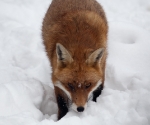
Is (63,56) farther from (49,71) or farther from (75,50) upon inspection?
(49,71)

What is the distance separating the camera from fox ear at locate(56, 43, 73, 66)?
3889 millimetres

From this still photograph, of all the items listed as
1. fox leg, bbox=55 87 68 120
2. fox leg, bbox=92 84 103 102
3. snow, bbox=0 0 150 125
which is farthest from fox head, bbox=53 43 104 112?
fox leg, bbox=92 84 103 102

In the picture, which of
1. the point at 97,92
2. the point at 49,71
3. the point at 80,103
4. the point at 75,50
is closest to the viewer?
the point at 80,103

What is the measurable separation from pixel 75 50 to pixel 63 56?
0.29m

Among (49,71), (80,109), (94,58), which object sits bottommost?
(49,71)

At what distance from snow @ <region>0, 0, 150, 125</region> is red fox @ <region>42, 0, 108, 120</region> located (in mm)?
342

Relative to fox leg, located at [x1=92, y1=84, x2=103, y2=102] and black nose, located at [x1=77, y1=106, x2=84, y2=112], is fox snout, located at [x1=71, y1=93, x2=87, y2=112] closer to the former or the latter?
black nose, located at [x1=77, y1=106, x2=84, y2=112]

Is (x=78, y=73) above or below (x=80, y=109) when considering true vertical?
above

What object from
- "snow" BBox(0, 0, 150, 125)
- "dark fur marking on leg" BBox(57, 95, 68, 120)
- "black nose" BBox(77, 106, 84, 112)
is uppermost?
"black nose" BBox(77, 106, 84, 112)

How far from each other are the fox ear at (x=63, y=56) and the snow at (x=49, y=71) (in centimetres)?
82

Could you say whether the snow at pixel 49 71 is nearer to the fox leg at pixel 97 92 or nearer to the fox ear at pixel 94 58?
the fox leg at pixel 97 92

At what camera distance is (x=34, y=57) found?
616 cm

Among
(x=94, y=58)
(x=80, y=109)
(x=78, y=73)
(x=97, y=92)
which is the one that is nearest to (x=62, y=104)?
(x=97, y=92)

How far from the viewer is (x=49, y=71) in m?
5.86
